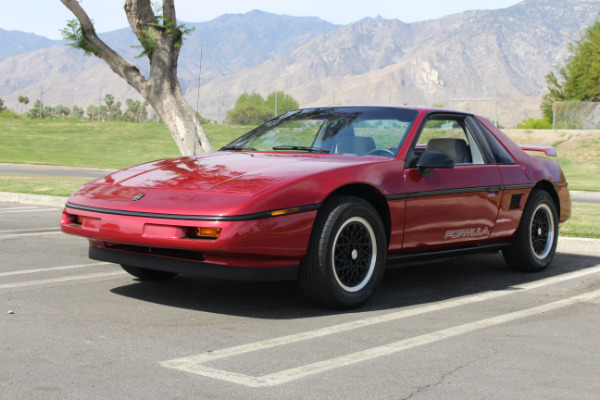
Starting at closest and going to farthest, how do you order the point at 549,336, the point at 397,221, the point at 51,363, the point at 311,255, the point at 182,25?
the point at 51,363 < the point at 549,336 < the point at 311,255 < the point at 397,221 < the point at 182,25

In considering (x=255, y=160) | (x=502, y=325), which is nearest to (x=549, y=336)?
(x=502, y=325)

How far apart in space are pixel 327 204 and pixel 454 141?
1.92 m

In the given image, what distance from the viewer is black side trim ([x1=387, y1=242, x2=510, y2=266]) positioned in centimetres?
567

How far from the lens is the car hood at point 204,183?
477 centimetres

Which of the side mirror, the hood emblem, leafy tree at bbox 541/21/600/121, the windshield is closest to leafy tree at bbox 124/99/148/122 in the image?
leafy tree at bbox 541/21/600/121

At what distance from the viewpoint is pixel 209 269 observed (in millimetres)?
4789

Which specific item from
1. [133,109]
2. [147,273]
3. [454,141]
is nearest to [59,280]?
[147,273]

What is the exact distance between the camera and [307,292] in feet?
16.6

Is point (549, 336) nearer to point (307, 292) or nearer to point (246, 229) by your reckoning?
point (307, 292)

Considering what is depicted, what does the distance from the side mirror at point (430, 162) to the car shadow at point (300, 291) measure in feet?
3.11

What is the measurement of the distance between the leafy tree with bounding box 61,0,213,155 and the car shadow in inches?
333

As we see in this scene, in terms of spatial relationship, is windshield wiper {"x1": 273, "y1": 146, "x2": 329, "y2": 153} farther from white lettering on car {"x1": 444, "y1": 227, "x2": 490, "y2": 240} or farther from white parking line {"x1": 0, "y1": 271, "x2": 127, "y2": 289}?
white parking line {"x1": 0, "y1": 271, "x2": 127, "y2": 289}

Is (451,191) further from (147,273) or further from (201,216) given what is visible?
(147,273)

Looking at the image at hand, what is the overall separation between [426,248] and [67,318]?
2647mm
